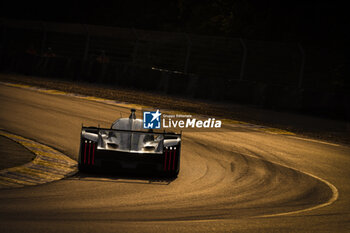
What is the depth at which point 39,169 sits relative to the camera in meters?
9.91

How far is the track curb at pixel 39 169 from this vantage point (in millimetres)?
8945

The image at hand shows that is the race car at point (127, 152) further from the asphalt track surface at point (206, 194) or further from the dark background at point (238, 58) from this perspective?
the dark background at point (238, 58)

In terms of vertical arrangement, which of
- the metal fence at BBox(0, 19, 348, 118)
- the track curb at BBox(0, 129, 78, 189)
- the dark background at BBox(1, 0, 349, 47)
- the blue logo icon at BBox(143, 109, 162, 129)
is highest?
the dark background at BBox(1, 0, 349, 47)

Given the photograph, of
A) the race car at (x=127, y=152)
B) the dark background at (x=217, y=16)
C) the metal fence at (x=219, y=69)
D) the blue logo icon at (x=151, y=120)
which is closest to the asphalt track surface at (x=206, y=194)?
the race car at (x=127, y=152)

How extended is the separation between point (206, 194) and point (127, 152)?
1.50 m

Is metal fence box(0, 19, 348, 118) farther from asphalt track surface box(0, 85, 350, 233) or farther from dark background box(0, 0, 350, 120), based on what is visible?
asphalt track surface box(0, 85, 350, 233)

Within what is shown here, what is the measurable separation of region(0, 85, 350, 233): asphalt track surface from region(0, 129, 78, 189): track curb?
0.93 feet

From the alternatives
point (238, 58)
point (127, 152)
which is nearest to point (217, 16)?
point (238, 58)

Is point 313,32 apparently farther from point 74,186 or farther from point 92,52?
point 74,186

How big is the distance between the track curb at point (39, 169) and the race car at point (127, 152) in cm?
48

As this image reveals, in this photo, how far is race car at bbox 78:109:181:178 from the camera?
9820 mm

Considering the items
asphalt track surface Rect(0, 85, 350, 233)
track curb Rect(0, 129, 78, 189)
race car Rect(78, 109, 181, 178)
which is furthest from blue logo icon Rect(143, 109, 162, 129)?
track curb Rect(0, 129, 78, 189)

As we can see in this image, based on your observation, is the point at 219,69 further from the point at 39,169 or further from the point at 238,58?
the point at 39,169

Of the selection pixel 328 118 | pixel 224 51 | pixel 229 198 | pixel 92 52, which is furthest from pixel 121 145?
pixel 92 52
